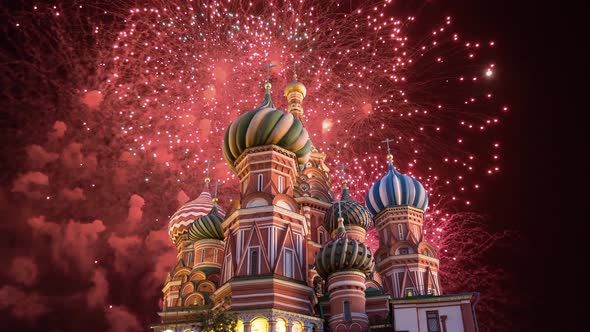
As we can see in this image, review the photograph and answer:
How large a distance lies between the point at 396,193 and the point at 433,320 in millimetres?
10265

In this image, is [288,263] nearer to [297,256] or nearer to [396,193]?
[297,256]

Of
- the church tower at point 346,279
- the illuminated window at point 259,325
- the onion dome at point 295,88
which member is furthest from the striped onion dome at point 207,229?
the onion dome at point 295,88

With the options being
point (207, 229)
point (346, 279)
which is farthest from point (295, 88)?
point (346, 279)

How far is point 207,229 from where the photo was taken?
110 ft

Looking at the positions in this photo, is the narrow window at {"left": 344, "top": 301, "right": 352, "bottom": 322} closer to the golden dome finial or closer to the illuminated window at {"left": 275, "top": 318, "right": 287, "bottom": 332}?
the illuminated window at {"left": 275, "top": 318, "right": 287, "bottom": 332}

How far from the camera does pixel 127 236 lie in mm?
42219

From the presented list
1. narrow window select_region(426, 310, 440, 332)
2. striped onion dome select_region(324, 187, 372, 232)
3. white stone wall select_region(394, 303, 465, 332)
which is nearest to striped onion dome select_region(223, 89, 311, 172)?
striped onion dome select_region(324, 187, 372, 232)

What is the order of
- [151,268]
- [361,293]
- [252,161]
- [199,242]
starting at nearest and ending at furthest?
[361,293] → [252,161] → [199,242] → [151,268]

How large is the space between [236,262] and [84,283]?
726 inches

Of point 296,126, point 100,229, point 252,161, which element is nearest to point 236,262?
point 252,161

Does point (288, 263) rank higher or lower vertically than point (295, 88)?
lower

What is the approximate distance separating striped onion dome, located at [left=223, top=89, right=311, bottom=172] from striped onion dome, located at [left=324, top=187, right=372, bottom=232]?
15.2ft

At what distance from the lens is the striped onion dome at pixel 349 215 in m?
33.8

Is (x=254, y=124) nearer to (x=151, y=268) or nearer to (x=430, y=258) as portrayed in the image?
(x=430, y=258)
